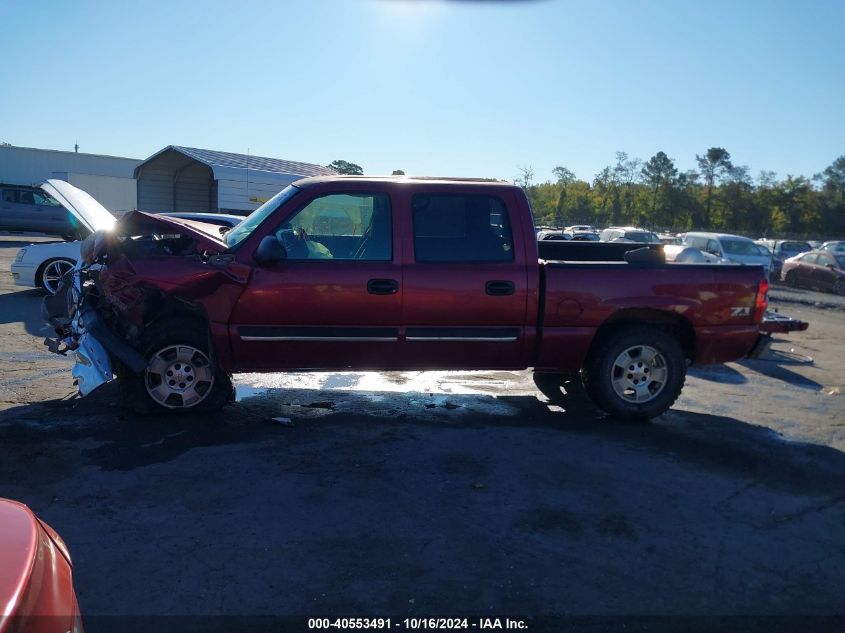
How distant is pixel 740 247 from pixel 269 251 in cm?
2087

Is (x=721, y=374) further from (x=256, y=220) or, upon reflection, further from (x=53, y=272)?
(x=53, y=272)

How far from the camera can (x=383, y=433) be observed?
5660 millimetres

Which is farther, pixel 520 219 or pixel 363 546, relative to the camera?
pixel 520 219

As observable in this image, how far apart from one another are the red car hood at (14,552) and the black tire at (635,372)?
4845 mm

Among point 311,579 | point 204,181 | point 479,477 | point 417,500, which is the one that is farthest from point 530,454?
point 204,181

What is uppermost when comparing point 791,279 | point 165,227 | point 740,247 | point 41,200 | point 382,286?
point 41,200

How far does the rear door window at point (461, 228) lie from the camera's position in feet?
18.9

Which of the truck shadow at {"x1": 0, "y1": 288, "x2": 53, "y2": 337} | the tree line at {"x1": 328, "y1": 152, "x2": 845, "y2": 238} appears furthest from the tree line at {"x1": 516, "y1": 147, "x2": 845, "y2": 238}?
the truck shadow at {"x1": 0, "y1": 288, "x2": 53, "y2": 337}

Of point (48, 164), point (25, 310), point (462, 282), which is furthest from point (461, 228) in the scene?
point (48, 164)

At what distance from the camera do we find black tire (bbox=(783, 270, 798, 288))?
77.6ft

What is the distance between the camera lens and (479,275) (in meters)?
5.72

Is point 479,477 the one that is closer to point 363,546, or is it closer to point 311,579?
point 363,546

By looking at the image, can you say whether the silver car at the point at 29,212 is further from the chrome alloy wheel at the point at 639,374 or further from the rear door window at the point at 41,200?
the chrome alloy wheel at the point at 639,374

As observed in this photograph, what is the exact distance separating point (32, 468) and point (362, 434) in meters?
2.36
